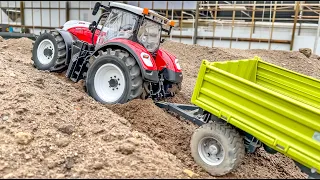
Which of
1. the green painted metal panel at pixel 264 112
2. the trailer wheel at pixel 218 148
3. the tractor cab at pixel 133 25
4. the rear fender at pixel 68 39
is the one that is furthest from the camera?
the rear fender at pixel 68 39

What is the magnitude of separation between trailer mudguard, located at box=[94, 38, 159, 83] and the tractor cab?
25 centimetres

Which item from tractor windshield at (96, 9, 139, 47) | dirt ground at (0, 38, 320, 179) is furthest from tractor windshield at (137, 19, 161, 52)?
dirt ground at (0, 38, 320, 179)

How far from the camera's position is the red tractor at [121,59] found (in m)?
5.10

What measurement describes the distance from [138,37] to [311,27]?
12055 millimetres

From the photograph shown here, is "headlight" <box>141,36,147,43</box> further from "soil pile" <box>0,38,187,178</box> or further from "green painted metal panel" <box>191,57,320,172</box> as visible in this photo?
"green painted metal panel" <box>191,57,320,172</box>

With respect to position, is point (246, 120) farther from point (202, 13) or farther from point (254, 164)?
point (202, 13)

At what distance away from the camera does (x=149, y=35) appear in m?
5.69

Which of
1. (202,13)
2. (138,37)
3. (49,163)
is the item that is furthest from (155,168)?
(202,13)

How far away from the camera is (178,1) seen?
18.2m

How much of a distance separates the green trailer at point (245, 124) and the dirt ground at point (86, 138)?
27 cm

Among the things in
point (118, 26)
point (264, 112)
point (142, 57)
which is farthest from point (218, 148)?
point (118, 26)

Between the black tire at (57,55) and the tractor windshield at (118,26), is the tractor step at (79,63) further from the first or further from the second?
the black tire at (57,55)

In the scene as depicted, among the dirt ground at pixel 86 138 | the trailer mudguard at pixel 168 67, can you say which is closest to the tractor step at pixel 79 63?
the dirt ground at pixel 86 138

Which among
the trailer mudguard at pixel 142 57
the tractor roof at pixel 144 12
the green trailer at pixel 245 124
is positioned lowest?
the green trailer at pixel 245 124
